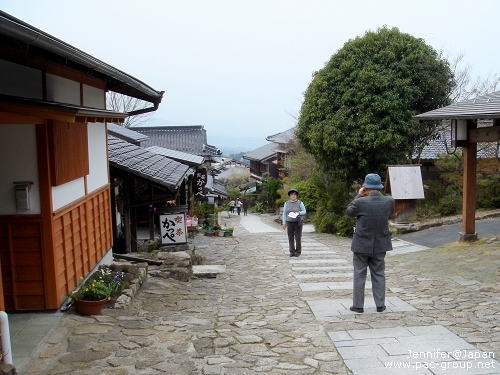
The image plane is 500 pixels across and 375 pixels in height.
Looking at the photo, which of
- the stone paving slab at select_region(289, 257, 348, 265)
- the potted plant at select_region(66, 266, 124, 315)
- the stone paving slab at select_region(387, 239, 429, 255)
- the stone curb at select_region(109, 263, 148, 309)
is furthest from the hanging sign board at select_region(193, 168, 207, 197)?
the potted plant at select_region(66, 266, 124, 315)

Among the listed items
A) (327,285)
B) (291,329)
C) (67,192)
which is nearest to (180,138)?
(327,285)

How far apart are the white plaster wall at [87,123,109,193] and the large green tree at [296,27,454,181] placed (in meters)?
10.9

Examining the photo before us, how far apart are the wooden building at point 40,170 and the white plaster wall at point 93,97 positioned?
3.06ft

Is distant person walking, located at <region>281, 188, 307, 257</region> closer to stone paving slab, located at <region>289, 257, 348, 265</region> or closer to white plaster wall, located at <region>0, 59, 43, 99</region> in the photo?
stone paving slab, located at <region>289, 257, 348, 265</region>

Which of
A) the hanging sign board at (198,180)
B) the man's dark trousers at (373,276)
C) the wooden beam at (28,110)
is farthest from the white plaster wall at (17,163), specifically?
the hanging sign board at (198,180)

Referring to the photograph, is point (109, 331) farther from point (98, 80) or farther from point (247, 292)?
point (98, 80)

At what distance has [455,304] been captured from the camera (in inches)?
287

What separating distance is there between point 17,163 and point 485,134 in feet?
34.1

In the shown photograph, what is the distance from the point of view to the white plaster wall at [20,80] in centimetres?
564

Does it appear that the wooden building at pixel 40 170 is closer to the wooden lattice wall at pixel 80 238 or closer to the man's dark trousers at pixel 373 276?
the wooden lattice wall at pixel 80 238

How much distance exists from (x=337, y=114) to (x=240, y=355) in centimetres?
1502

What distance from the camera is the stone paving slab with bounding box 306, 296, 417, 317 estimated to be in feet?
23.3

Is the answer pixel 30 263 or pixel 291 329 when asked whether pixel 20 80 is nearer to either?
pixel 30 263

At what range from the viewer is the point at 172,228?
535 inches
